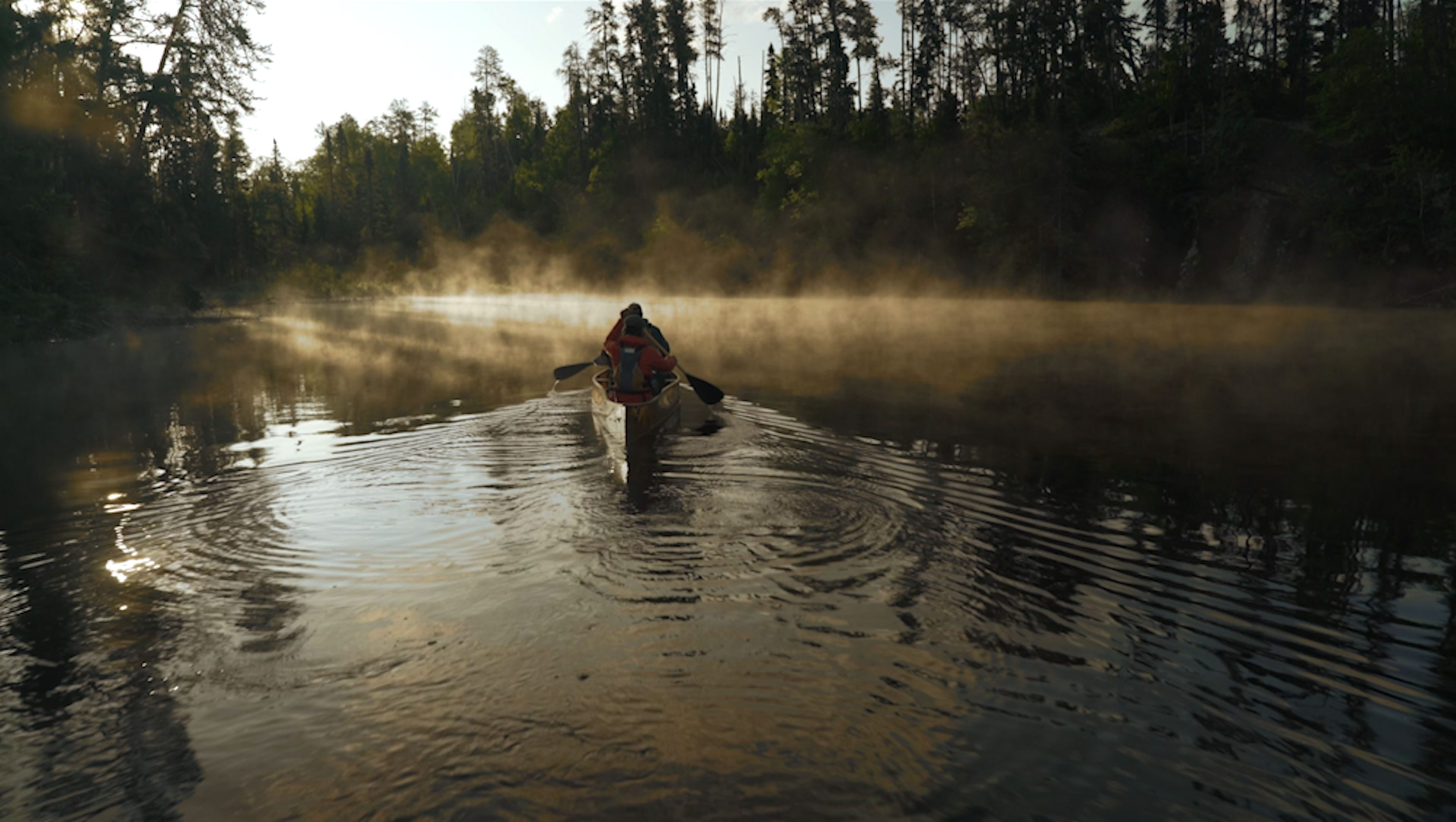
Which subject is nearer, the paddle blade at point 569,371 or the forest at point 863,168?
the paddle blade at point 569,371

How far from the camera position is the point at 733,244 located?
72375 mm

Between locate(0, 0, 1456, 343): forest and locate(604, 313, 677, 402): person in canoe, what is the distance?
98.4 ft

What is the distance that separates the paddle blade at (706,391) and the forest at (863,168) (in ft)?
96.7

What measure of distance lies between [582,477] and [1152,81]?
198ft

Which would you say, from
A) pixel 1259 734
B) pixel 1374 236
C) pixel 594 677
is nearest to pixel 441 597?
pixel 594 677

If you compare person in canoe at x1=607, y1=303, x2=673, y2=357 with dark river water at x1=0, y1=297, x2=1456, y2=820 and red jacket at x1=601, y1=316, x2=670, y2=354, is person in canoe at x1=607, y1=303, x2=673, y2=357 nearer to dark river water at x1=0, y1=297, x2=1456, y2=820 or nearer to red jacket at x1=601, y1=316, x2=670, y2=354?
red jacket at x1=601, y1=316, x2=670, y2=354

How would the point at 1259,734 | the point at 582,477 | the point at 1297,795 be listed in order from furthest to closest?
the point at 582,477 < the point at 1259,734 < the point at 1297,795

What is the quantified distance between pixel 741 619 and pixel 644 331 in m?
8.31

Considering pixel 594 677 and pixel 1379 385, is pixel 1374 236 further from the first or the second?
pixel 594 677

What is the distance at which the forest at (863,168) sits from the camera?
129ft

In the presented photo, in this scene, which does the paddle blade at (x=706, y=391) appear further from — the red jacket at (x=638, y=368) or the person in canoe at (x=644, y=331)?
the red jacket at (x=638, y=368)

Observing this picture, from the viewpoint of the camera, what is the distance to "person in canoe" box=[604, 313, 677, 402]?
43.0 ft

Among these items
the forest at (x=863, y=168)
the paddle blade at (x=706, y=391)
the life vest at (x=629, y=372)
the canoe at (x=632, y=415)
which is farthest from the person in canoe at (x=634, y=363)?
the forest at (x=863, y=168)

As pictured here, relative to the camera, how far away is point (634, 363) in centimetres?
1312
